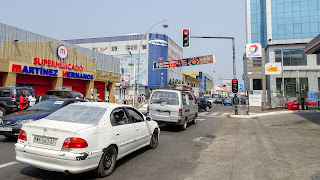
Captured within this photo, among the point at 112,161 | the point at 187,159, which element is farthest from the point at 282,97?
the point at 112,161

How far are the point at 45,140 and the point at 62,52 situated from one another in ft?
72.9

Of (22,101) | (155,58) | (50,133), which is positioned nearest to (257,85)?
(155,58)

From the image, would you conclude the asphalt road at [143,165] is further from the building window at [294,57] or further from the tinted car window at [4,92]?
the building window at [294,57]

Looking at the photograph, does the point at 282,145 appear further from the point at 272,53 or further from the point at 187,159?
the point at 272,53

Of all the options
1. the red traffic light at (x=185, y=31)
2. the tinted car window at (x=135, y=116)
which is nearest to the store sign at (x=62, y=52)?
the red traffic light at (x=185, y=31)

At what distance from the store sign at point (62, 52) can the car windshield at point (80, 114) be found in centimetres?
2068

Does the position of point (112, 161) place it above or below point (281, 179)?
above

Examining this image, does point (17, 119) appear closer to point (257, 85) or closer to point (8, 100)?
point (8, 100)

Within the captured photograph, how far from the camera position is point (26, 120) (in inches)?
277

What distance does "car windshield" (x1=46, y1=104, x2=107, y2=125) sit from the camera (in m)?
4.53

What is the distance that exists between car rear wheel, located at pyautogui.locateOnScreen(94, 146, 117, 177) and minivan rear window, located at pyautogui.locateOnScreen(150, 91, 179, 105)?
5.91 meters

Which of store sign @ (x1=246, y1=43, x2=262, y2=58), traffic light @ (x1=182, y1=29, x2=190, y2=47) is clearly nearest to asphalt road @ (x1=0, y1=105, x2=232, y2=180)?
traffic light @ (x1=182, y1=29, x2=190, y2=47)

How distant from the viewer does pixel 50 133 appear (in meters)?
3.99

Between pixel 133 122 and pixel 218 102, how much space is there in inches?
1668
